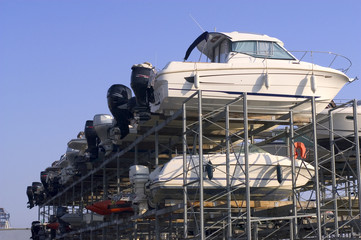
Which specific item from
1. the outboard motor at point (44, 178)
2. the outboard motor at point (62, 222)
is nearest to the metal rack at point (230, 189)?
the outboard motor at point (62, 222)

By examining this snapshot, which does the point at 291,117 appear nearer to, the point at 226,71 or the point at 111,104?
the point at 226,71

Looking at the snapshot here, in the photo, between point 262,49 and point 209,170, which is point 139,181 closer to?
point 209,170

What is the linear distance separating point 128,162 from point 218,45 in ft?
30.0

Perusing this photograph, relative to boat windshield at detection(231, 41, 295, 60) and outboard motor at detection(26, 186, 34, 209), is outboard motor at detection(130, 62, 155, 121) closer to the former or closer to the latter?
boat windshield at detection(231, 41, 295, 60)

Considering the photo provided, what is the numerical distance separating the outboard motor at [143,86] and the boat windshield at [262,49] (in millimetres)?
2833

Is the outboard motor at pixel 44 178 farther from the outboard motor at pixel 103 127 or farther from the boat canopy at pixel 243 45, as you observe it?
the boat canopy at pixel 243 45

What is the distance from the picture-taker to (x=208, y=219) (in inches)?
864

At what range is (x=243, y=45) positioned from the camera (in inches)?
846

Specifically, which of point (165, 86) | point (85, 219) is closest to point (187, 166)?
point (165, 86)

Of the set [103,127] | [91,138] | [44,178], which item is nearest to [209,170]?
[103,127]

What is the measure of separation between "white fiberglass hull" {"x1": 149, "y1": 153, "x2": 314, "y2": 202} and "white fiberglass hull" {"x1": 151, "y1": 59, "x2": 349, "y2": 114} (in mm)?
1738

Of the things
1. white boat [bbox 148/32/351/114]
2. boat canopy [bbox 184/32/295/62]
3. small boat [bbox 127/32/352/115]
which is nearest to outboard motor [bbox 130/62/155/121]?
small boat [bbox 127/32/352/115]

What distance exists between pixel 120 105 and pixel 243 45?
5.21m

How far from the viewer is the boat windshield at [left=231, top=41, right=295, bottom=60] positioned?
69.2 ft
